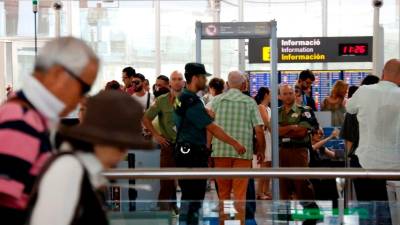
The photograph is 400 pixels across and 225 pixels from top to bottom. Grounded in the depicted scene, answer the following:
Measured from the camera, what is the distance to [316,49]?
17.5 meters

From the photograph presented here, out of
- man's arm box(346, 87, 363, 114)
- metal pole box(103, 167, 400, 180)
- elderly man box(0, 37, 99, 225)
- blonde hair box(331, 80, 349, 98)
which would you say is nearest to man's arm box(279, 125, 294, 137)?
blonde hair box(331, 80, 349, 98)

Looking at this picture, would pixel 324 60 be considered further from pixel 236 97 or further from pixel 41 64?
pixel 41 64

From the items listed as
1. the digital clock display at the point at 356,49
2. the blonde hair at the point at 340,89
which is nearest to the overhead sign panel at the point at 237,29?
the blonde hair at the point at 340,89

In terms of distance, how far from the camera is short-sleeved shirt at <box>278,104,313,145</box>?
8898 mm

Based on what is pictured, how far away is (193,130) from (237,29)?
1764mm

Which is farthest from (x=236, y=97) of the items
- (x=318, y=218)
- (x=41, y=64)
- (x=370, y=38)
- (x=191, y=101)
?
(x=370, y=38)

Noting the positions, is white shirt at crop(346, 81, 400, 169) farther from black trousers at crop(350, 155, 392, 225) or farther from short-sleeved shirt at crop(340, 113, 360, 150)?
short-sleeved shirt at crop(340, 113, 360, 150)

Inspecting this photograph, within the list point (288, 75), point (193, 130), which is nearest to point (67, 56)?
point (193, 130)

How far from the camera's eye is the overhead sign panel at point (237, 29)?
8.68 m

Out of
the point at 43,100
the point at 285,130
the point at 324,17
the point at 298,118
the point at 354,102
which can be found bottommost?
the point at 285,130

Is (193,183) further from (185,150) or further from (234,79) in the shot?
(234,79)

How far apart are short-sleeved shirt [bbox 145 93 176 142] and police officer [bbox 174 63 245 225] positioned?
117 centimetres

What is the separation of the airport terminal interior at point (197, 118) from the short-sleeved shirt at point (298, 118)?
16mm

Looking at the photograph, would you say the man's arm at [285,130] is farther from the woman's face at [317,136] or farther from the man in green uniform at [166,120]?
the man in green uniform at [166,120]
